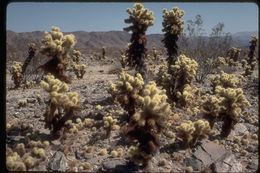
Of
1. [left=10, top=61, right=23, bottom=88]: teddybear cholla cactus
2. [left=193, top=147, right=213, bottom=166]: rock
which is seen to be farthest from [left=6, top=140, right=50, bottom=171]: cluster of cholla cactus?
[left=10, top=61, right=23, bottom=88]: teddybear cholla cactus

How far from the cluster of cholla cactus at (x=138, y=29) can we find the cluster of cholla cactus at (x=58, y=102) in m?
4.65

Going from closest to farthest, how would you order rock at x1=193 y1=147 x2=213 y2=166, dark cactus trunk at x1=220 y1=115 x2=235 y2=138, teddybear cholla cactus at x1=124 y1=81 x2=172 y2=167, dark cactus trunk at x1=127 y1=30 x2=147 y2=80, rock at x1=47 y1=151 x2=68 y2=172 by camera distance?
teddybear cholla cactus at x1=124 y1=81 x2=172 y2=167 → rock at x1=47 y1=151 x2=68 y2=172 → rock at x1=193 y1=147 x2=213 y2=166 → dark cactus trunk at x1=220 y1=115 x2=235 y2=138 → dark cactus trunk at x1=127 y1=30 x2=147 y2=80

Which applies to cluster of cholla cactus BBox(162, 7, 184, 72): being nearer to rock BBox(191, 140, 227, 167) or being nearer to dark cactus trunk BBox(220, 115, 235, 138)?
dark cactus trunk BBox(220, 115, 235, 138)

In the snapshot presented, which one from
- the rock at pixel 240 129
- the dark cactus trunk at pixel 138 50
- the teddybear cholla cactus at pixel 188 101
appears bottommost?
the rock at pixel 240 129

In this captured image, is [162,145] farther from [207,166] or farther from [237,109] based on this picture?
[237,109]

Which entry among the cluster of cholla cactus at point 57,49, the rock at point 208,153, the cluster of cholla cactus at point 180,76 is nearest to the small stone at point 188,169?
the rock at point 208,153

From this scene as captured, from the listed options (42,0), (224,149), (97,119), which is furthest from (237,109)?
(42,0)

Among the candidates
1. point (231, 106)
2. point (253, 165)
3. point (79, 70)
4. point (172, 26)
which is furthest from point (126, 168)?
point (79, 70)

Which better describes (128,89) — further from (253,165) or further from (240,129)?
(240,129)

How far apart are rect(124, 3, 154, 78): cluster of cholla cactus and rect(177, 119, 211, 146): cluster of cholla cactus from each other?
487 centimetres

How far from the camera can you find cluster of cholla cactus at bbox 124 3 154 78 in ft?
49.0

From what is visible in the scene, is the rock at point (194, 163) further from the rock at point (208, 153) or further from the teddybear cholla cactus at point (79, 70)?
the teddybear cholla cactus at point (79, 70)

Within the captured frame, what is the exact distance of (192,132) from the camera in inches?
448

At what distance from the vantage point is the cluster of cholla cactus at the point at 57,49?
12430 mm
